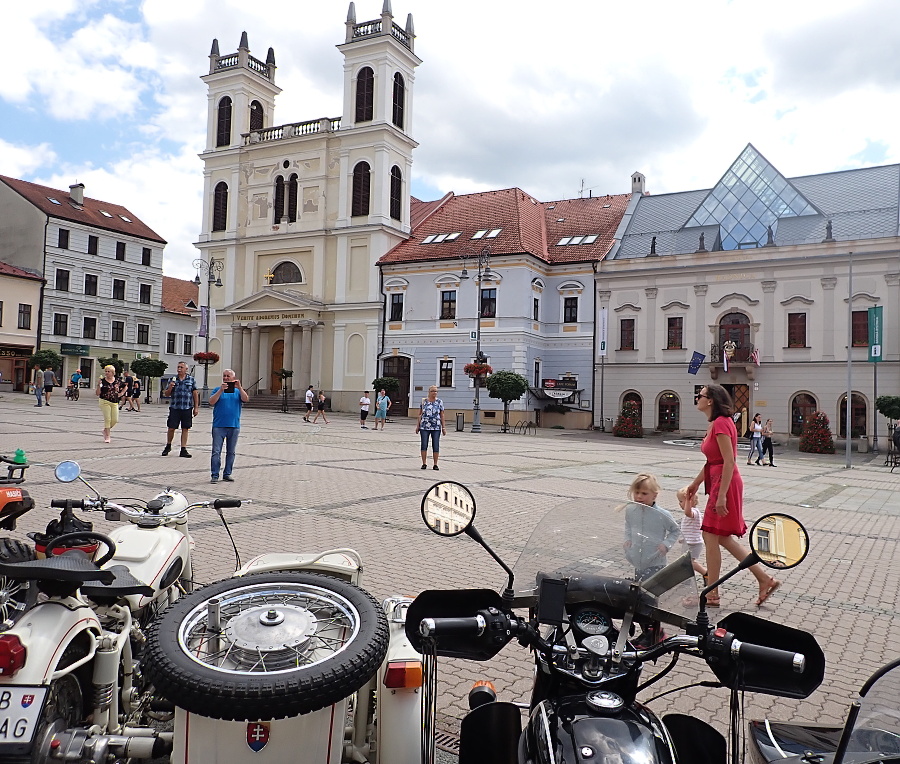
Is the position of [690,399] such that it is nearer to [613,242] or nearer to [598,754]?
[613,242]

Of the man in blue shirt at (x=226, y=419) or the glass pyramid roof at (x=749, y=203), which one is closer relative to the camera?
the man in blue shirt at (x=226, y=419)

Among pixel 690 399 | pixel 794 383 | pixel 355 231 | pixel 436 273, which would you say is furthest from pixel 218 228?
pixel 794 383

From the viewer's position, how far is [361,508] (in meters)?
9.16

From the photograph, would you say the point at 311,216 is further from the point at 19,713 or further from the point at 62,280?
the point at 19,713

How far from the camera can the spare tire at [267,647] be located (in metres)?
2.10

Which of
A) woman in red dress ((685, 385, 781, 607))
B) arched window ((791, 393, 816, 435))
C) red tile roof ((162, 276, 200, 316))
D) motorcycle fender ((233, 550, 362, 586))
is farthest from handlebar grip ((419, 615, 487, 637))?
red tile roof ((162, 276, 200, 316))

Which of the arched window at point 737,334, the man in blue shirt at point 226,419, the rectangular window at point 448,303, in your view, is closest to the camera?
the man in blue shirt at point 226,419

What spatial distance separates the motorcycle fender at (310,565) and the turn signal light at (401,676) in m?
0.56

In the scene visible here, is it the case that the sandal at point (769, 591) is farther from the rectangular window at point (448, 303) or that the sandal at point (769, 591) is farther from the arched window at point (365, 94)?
the arched window at point (365, 94)

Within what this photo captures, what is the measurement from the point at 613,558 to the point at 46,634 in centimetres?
186

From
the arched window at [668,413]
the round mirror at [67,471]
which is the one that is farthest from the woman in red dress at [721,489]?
the arched window at [668,413]

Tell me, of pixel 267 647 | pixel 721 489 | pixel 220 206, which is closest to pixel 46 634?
pixel 267 647

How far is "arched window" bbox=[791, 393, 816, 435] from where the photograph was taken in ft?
108

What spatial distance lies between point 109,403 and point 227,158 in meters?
33.3
